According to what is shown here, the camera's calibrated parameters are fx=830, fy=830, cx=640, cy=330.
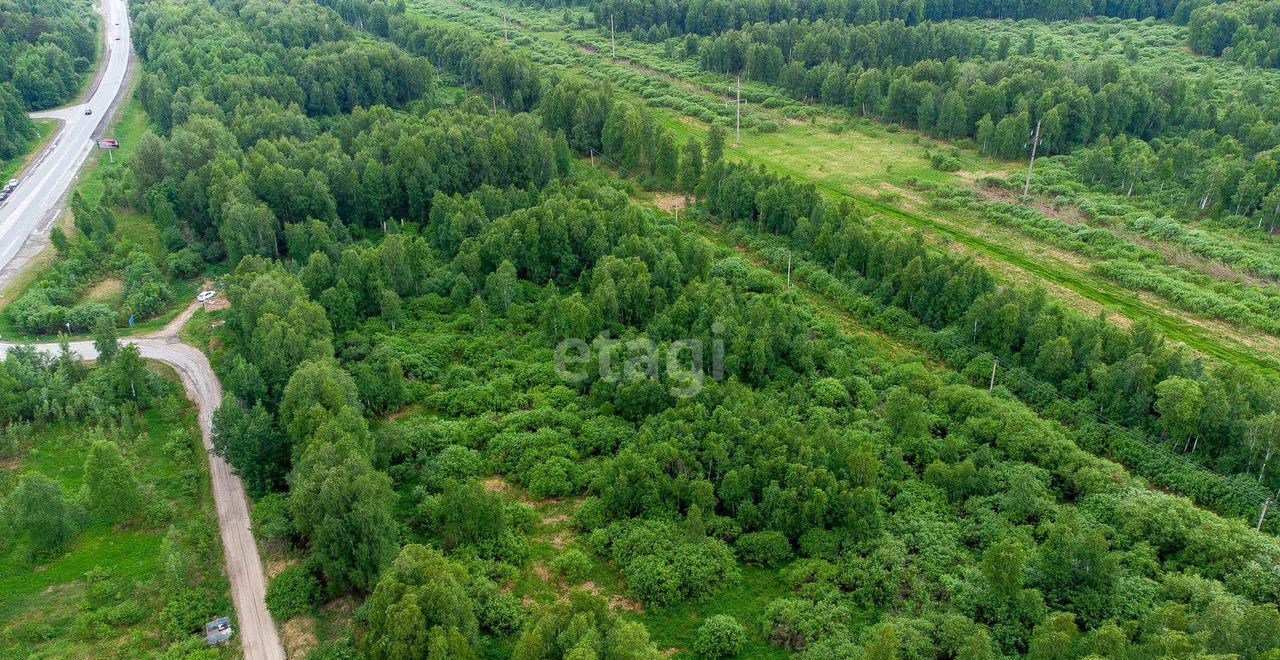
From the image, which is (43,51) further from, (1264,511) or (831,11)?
(1264,511)

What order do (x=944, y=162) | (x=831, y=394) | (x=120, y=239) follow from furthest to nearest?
(x=944, y=162)
(x=120, y=239)
(x=831, y=394)

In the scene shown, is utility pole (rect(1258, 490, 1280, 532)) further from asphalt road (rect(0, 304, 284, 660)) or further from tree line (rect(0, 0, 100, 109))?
tree line (rect(0, 0, 100, 109))

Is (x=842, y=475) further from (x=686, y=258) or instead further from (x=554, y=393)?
(x=686, y=258)

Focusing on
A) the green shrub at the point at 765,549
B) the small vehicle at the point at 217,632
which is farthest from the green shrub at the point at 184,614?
the green shrub at the point at 765,549

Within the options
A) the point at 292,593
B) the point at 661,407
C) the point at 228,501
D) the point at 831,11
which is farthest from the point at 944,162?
the point at 292,593

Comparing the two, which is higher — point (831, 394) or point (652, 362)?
point (652, 362)

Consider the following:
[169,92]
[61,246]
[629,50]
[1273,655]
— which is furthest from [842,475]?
[629,50]

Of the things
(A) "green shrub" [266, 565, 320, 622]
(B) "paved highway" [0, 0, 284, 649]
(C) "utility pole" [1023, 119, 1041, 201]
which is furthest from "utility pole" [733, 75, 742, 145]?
(A) "green shrub" [266, 565, 320, 622]

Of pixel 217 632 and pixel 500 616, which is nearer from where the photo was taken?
pixel 500 616
